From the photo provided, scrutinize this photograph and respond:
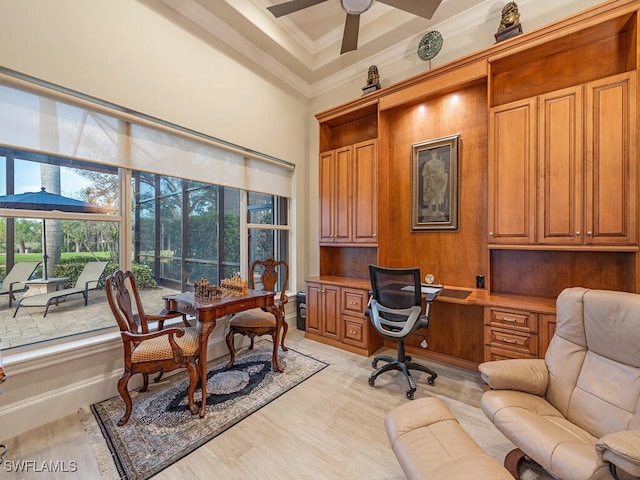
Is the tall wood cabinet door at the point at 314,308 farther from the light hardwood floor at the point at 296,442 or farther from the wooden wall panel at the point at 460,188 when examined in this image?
the light hardwood floor at the point at 296,442

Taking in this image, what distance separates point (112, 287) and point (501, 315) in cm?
326

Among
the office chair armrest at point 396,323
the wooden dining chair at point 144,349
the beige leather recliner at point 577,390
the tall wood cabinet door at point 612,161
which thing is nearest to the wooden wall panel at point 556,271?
the tall wood cabinet door at point 612,161

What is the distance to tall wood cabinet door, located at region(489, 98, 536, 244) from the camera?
2439mm

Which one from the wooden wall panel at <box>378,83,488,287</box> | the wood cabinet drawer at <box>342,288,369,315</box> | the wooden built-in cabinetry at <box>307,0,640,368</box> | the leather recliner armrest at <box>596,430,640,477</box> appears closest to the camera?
the leather recliner armrest at <box>596,430,640,477</box>

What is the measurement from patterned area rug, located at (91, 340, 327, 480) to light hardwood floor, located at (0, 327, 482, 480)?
10 cm

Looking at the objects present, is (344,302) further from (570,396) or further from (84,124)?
(84,124)

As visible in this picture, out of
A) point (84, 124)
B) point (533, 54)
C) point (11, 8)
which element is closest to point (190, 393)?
point (84, 124)

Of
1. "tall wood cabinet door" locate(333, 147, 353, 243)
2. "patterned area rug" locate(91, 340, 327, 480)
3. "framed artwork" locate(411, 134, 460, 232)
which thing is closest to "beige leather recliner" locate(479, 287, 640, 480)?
"framed artwork" locate(411, 134, 460, 232)

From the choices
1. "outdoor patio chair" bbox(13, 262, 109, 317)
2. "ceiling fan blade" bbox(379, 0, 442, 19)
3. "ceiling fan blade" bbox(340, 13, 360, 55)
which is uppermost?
"ceiling fan blade" bbox(340, 13, 360, 55)

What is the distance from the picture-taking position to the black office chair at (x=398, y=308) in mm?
2404

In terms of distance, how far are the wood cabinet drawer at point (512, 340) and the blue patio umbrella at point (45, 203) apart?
145 inches

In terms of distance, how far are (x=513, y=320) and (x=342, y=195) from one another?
234cm

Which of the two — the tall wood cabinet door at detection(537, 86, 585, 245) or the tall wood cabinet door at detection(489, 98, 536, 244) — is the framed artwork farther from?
the tall wood cabinet door at detection(537, 86, 585, 245)

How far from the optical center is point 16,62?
1906mm
